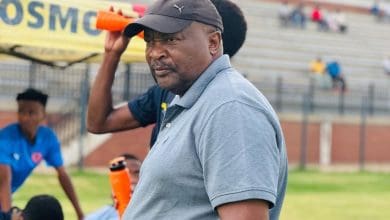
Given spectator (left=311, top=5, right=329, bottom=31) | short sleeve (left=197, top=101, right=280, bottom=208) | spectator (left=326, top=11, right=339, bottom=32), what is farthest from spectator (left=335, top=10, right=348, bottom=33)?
short sleeve (left=197, top=101, right=280, bottom=208)

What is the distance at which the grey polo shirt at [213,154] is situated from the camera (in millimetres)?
2480

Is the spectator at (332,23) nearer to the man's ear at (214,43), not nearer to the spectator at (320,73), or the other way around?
the spectator at (320,73)

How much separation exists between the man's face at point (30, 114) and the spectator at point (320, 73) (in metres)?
24.1

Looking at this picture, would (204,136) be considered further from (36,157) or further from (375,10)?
(375,10)

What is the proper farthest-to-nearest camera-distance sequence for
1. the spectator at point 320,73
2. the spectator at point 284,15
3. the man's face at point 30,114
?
the spectator at point 284,15 < the spectator at point 320,73 < the man's face at point 30,114

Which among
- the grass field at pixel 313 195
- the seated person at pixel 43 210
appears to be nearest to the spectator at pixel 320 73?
the grass field at pixel 313 195

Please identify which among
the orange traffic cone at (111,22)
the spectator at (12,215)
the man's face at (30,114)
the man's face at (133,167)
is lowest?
the spectator at (12,215)

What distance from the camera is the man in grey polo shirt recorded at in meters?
2.48

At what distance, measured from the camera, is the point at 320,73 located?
31.0 meters

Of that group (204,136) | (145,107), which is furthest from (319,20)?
→ (204,136)

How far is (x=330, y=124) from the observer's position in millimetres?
26234

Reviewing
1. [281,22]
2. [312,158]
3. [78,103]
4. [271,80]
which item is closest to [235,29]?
[78,103]

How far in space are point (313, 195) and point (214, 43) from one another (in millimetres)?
14388

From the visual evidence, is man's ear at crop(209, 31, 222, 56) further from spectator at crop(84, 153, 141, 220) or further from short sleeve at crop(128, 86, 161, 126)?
spectator at crop(84, 153, 141, 220)
